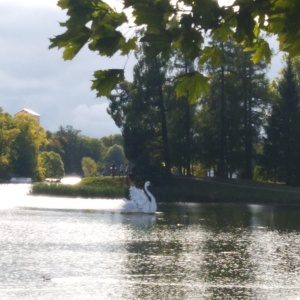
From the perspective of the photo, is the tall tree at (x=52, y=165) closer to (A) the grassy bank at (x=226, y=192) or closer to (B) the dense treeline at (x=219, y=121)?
(B) the dense treeline at (x=219, y=121)

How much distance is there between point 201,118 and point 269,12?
61.8m

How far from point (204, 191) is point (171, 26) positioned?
5535cm

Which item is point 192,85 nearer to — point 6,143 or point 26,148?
point 6,143

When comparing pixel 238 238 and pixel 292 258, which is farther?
pixel 238 238

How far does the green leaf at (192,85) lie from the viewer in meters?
4.52

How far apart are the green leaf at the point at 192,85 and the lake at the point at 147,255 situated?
11.6 m

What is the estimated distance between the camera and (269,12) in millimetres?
4363

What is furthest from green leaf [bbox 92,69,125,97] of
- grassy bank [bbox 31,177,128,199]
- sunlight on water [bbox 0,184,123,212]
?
grassy bank [bbox 31,177,128,199]

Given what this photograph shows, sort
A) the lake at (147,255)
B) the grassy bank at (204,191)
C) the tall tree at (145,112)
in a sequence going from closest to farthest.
Result: the lake at (147,255) < the grassy bank at (204,191) < the tall tree at (145,112)

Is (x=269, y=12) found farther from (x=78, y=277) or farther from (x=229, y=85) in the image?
(x=229, y=85)

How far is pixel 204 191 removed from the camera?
Result: 59156mm

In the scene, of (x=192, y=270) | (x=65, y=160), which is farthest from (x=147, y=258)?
(x=65, y=160)

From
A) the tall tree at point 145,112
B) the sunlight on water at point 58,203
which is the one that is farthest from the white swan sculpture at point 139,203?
the tall tree at point 145,112

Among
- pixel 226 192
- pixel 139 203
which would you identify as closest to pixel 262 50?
pixel 139 203
